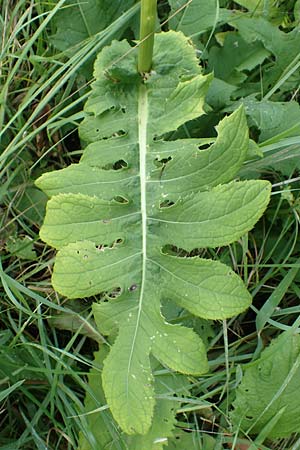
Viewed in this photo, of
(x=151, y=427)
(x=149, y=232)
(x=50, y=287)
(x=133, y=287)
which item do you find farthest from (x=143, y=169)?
(x=151, y=427)

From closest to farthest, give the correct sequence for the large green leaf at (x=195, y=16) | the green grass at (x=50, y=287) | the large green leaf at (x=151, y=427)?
the large green leaf at (x=151, y=427) < the green grass at (x=50, y=287) < the large green leaf at (x=195, y=16)

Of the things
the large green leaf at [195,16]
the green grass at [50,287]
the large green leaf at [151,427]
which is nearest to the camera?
the large green leaf at [151,427]

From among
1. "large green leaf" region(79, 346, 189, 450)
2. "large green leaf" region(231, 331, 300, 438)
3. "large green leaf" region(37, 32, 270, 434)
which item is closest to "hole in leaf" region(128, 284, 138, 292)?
"large green leaf" region(37, 32, 270, 434)

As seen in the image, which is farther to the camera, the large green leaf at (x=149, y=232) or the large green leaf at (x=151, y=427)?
the large green leaf at (x=151, y=427)

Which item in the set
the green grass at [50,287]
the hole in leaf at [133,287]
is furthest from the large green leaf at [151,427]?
the hole in leaf at [133,287]

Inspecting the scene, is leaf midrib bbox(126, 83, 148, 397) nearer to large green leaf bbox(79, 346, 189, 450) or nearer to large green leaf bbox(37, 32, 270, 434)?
large green leaf bbox(37, 32, 270, 434)

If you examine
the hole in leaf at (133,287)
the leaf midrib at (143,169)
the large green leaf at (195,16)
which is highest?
the large green leaf at (195,16)

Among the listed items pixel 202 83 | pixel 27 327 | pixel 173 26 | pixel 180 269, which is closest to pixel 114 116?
pixel 202 83

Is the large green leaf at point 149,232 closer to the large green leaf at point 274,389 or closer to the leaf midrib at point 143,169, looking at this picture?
the leaf midrib at point 143,169
